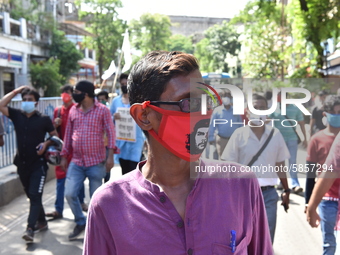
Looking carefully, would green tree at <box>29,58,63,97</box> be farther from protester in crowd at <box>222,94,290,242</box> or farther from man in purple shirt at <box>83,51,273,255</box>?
man in purple shirt at <box>83,51,273,255</box>

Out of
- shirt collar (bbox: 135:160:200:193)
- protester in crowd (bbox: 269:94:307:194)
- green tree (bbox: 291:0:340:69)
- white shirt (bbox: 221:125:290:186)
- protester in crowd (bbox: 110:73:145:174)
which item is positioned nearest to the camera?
shirt collar (bbox: 135:160:200:193)

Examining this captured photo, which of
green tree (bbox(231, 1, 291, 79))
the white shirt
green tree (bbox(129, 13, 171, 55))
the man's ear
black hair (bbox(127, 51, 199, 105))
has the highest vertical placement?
green tree (bbox(129, 13, 171, 55))

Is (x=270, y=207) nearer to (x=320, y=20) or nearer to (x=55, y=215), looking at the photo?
(x=55, y=215)

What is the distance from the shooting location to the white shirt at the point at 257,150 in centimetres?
394

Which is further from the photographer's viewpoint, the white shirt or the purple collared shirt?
→ the white shirt

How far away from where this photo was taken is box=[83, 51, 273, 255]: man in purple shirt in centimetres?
167

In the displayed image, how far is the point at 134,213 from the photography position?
1704 mm

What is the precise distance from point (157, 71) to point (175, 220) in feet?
2.01

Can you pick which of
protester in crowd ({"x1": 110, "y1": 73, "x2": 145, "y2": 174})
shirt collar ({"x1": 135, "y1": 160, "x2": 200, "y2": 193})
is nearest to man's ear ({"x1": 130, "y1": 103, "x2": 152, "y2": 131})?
shirt collar ({"x1": 135, "y1": 160, "x2": 200, "y2": 193})

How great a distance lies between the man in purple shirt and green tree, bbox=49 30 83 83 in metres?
28.7

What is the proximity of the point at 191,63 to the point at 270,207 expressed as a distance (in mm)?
2799

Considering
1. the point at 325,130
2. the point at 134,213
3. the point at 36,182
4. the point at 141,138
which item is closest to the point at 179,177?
the point at 134,213

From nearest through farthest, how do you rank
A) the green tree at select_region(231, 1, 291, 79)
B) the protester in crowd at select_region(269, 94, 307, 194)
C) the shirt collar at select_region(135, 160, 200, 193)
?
the shirt collar at select_region(135, 160, 200, 193), the protester in crowd at select_region(269, 94, 307, 194), the green tree at select_region(231, 1, 291, 79)

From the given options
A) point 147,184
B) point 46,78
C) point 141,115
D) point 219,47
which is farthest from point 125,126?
point 219,47
